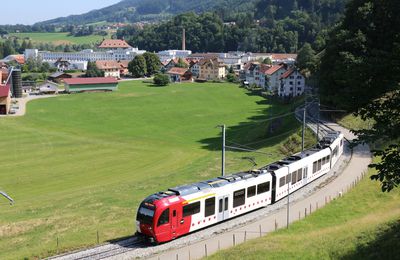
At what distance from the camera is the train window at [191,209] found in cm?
2432

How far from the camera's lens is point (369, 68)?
2491 centimetres

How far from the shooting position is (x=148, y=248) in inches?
915

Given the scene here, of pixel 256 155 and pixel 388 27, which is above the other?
pixel 388 27

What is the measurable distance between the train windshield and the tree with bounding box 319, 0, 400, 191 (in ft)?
34.0

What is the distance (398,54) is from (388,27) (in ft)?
99.3

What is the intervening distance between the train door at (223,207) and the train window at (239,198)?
69 centimetres

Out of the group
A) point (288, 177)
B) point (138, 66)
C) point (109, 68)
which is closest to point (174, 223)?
point (288, 177)

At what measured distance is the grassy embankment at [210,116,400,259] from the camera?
62.6 feet

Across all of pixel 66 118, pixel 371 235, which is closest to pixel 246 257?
pixel 371 235

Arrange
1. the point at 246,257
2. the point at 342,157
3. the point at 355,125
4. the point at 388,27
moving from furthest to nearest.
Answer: the point at 355,125
the point at 388,27
the point at 342,157
the point at 246,257

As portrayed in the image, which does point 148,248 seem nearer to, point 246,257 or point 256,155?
point 246,257

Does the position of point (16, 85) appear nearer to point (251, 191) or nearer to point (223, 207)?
point (251, 191)

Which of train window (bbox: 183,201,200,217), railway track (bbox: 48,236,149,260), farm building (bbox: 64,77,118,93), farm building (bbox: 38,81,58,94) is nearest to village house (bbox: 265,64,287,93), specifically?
farm building (bbox: 64,77,118,93)

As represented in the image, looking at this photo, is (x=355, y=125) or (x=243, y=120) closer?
(x=355, y=125)
